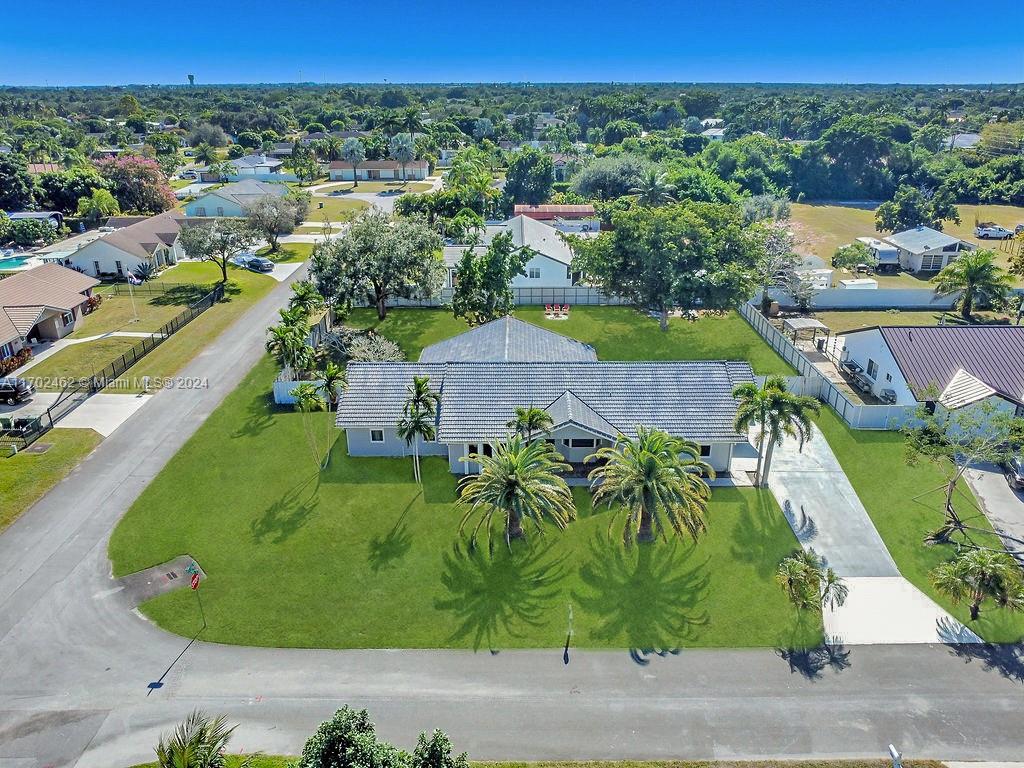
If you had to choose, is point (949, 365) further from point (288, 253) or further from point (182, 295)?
point (288, 253)

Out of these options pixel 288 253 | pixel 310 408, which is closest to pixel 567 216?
pixel 288 253

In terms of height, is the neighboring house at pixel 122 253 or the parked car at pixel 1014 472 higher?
the neighboring house at pixel 122 253

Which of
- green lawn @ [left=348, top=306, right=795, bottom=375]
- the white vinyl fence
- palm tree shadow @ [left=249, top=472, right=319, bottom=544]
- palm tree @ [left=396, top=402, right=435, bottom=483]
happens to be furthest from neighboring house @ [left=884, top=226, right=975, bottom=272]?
palm tree shadow @ [left=249, top=472, right=319, bottom=544]

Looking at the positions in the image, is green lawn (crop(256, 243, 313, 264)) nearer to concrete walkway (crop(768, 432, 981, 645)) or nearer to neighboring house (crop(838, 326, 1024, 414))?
concrete walkway (crop(768, 432, 981, 645))

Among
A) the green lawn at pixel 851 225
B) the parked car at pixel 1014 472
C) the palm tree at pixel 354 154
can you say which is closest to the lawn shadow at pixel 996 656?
the parked car at pixel 1014 472

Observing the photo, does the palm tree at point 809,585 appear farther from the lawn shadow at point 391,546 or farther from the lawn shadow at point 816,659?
the lawn shadow at point 391,546
